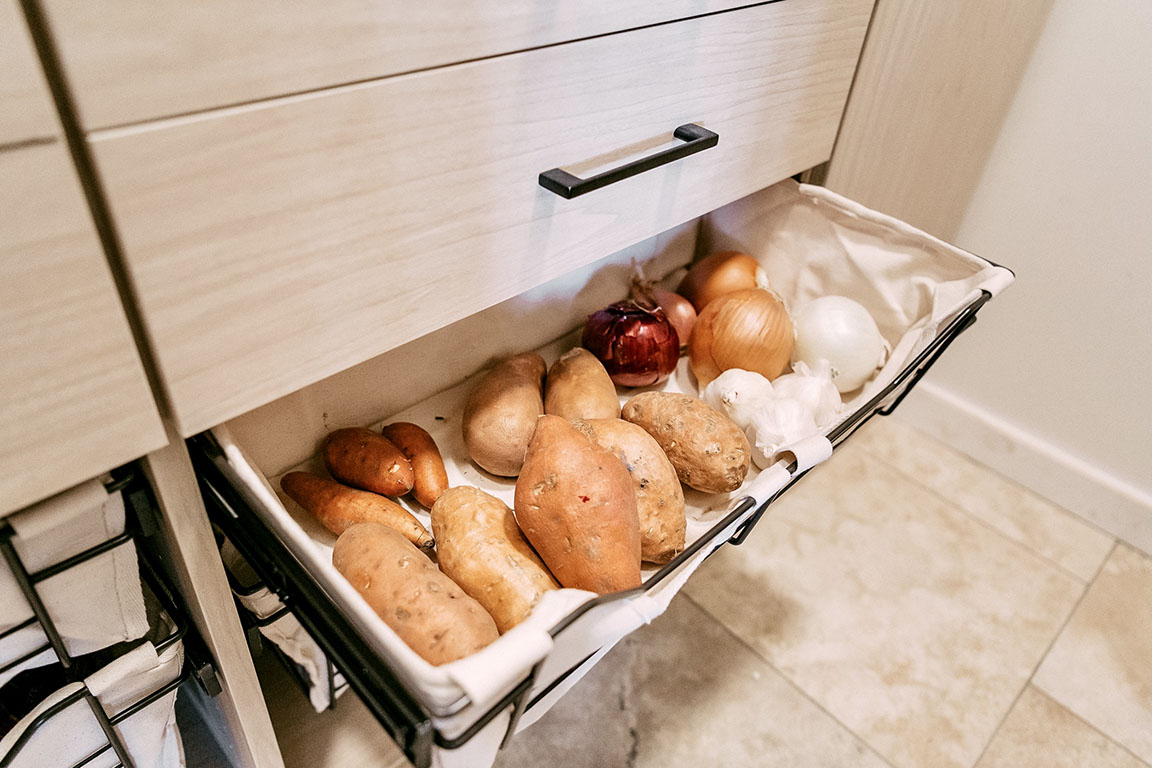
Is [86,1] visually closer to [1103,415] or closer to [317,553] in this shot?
[317,553]

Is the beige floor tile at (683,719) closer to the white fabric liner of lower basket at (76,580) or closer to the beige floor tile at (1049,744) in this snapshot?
the beige floor tile at (1049,744)

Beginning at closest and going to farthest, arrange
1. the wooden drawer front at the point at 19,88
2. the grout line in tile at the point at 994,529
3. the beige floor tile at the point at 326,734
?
the wooden drawer front at the point at 19,88 → the beige floor tile at the point at 326,734 → the grout line in tile at the point at 994,529

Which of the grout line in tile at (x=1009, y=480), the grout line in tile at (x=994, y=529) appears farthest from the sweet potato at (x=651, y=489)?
the grout line in tile at (x=1009, y=480)

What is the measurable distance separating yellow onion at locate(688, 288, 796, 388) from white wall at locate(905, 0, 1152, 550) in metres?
0.63

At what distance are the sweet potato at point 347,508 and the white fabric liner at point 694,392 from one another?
2cm

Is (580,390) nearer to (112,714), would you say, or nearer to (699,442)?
(699,442)

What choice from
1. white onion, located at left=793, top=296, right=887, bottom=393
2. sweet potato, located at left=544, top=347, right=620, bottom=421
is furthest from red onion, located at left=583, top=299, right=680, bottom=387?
white onion, located at left=793, top=296, right=887, bottom=393

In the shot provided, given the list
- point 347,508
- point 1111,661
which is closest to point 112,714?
point 347,508

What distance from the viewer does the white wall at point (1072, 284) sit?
101 centimetres

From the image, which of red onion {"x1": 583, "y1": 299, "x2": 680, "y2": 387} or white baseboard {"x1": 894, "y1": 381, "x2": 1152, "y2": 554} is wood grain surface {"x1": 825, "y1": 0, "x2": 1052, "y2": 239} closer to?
red onion {"x1": 583, "y1": 299, "x2": 680, "y2": 387}

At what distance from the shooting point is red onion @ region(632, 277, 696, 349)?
80 cm

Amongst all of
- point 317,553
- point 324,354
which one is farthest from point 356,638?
point 324,354

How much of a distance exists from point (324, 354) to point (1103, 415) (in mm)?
1226

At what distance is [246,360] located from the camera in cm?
40
